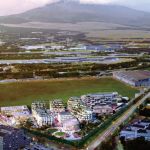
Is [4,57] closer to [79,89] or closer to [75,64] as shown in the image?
[75,64]

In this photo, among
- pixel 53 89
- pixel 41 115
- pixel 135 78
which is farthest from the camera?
pixel 135 78

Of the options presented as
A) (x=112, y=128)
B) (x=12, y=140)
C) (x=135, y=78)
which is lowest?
(x=112, y=128)

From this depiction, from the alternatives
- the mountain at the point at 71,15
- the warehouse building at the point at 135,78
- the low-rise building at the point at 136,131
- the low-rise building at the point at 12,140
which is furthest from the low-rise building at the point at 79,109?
the mountain at the point at 71,15

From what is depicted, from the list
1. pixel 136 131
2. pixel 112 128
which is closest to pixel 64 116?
pixel 112 128

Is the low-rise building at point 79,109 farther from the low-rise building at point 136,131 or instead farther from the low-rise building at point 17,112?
the low-rise building at point 136,131

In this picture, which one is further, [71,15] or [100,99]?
[71,15]

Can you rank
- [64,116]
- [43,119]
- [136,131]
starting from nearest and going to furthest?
[136,131], [43,119], [64,116]

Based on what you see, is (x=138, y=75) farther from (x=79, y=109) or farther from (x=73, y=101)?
(x=79, y=109)

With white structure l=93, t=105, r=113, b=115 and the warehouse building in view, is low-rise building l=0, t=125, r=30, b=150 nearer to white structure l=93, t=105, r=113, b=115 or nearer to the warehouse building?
white structure l=93, t=105, r=113, b=115
